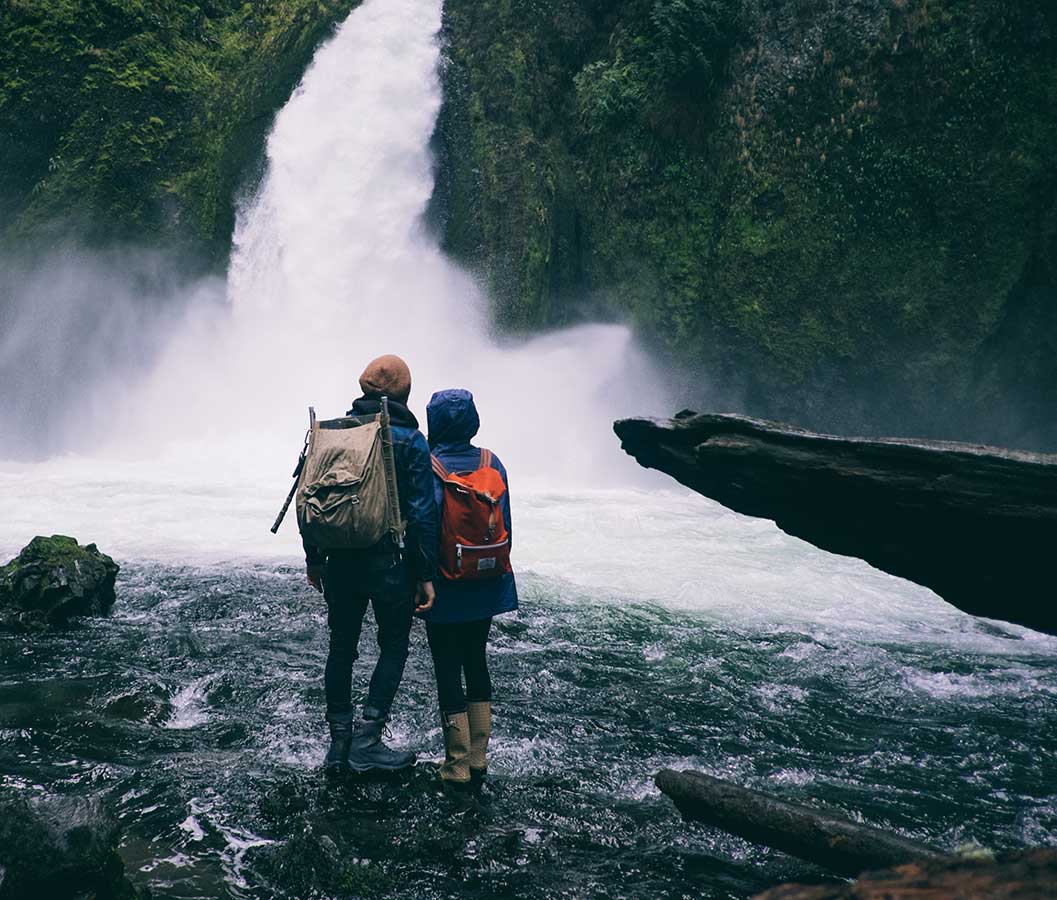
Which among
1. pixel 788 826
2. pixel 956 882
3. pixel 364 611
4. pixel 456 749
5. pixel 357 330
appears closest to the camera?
pixel 956 882

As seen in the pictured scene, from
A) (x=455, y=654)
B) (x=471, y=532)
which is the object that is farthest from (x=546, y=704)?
(x=471, y=532)

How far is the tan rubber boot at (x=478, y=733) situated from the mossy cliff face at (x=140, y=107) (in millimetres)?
18687

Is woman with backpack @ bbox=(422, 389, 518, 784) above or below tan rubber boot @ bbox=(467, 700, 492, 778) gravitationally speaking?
above

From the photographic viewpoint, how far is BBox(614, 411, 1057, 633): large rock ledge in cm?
430

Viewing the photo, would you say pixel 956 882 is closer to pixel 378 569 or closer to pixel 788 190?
pixel 378 569

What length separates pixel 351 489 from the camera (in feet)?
13.7

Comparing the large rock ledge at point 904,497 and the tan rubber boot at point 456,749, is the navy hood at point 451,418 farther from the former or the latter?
the tan rubber boot at point 456,749

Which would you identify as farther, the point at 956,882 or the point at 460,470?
the point at 460,470

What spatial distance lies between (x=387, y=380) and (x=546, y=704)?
2.65 meters

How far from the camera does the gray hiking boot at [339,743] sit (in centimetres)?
450

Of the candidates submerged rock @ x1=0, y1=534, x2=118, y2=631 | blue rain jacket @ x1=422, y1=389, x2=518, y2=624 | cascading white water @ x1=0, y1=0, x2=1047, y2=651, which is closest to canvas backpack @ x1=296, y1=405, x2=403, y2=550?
blue rain jacket @ x1=422, y1=389, x2=518, y2=624

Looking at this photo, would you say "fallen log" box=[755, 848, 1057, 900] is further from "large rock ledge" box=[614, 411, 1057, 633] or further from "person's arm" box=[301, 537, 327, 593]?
"person's arm" box=[301, 537, 327, 593]

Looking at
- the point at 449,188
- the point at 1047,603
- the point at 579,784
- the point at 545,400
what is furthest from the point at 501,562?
the point at 449,188

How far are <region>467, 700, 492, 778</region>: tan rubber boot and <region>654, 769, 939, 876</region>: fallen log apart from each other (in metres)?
0.96
